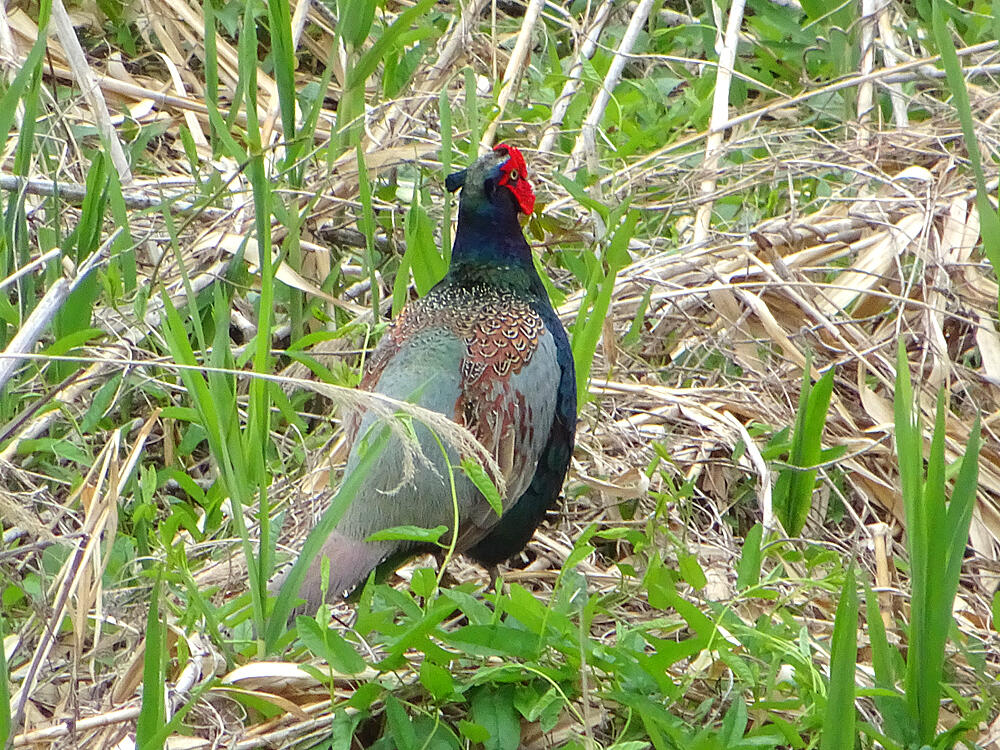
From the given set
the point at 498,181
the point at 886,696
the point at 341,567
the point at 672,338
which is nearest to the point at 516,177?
the point at 498,181

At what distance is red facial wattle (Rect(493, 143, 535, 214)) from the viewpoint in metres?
3.08

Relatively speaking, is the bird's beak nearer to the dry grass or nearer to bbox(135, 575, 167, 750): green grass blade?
the dry grass

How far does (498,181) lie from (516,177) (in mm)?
51

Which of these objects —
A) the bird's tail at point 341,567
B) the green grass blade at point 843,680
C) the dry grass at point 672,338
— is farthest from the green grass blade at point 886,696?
the bird's tail at point 341,567

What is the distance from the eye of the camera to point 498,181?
3.08 meters

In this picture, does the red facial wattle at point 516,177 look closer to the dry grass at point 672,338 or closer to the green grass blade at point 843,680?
the dry grass at point 672,338

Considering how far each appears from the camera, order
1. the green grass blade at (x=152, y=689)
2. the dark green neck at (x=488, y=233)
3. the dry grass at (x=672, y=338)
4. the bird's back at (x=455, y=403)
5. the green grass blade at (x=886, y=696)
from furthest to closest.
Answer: the dark green neck at (x=488, y=233), the bird's back at (x=455, y=403), the dry grass at (x=672, y=338), the green grass blade at (x=886, y=696), the green grass blade at (x=152, y=689)

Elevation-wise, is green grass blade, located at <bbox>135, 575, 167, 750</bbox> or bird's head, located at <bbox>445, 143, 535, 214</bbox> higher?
bird's head, located at <bbox>445, 143, 535, 214</bbox>

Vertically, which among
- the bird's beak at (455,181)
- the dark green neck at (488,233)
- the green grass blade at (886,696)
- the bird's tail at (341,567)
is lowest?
the bird's tail at (341,567)

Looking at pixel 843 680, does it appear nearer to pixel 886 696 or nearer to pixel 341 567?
pixel 886 696

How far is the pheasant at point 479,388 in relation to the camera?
2.71 m

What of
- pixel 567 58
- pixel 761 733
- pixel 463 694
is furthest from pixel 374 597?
pixel 567 58

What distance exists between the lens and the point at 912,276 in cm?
338

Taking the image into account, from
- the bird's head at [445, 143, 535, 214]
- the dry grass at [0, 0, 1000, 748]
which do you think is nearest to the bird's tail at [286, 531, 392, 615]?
the dry grass at [0, 0, 1000, 748]
